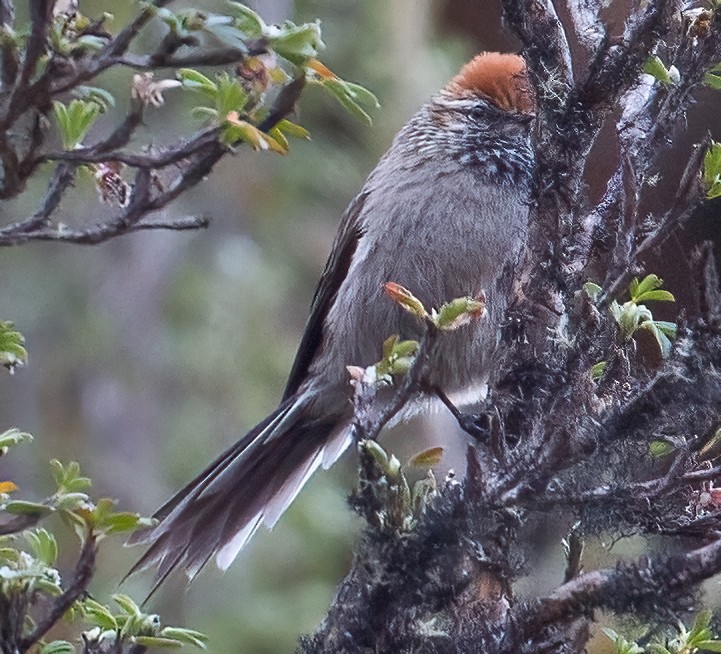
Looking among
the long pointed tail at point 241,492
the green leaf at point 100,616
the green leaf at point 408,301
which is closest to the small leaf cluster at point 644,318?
the green leaf at point 408,301

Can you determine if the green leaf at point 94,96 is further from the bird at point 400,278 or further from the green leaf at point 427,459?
the bird at point 400,278

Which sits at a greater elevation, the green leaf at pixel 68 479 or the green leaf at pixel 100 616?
the green leaf at pixel 68 479

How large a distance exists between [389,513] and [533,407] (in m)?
0.33

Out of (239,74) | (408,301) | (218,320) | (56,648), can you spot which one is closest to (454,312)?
(408,301)

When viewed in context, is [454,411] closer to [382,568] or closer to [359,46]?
[382,568]

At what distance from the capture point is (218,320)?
18.4 feet

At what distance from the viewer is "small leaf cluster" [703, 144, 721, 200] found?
180 centimetres

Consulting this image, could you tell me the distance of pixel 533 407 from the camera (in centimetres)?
179

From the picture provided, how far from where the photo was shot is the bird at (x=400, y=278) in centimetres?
292

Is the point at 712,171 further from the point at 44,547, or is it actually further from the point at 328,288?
the point at 328,288

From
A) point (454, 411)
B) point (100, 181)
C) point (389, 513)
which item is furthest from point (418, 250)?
point (389, 513)

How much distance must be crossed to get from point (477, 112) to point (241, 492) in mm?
1283

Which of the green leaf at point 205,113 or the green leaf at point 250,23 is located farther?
the green leaf at point 205,113

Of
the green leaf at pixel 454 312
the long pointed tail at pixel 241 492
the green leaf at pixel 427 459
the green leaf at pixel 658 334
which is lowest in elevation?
the long pointed tail at pixel 241 492
